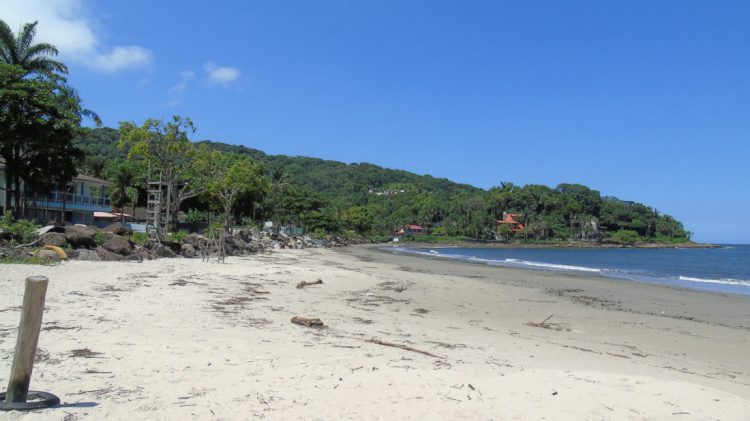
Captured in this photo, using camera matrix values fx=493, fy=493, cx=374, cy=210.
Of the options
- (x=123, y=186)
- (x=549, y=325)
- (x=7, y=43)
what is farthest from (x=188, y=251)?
(x=123, y=186)

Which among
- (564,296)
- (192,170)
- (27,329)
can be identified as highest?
(192,170)

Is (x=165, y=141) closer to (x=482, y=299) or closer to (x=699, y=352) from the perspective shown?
(x=482, y=299)

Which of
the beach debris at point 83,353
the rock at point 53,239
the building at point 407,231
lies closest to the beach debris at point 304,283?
the rock at point 53,239

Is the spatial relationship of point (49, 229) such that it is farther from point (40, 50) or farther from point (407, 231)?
point (407, 231)

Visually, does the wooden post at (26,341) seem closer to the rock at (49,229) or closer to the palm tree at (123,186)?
the rock at (49,229)

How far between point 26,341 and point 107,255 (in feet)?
53.4

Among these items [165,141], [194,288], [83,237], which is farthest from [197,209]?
[194,288]

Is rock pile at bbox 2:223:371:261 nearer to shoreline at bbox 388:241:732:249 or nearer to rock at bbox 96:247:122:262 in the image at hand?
rock at bbox 96:247:122:262

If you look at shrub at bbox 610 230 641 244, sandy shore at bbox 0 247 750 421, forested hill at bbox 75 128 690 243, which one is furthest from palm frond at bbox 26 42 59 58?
shrub at bbox 610 230 641 244

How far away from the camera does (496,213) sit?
154 meters

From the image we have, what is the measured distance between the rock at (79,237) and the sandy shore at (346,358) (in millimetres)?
4528

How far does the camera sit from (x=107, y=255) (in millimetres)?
19062

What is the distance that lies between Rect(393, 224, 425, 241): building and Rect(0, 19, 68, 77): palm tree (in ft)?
379

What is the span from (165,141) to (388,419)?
108ft
